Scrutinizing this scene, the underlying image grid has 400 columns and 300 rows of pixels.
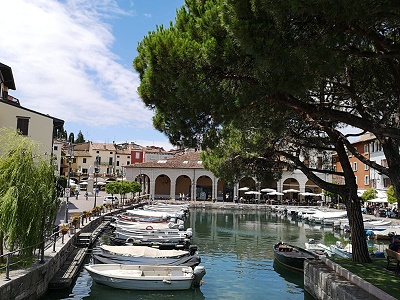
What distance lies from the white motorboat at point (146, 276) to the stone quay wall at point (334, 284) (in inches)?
152

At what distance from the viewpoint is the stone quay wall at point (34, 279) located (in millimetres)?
9695

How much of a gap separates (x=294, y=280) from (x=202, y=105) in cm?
1052

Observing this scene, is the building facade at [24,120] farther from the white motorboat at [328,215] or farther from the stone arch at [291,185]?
the stone arch at [291,185]

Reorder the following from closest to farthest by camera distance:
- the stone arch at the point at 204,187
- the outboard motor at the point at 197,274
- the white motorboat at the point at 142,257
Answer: the outboard motor at the point at 197,274, the white motorboat at the point at 142,257, the stone arch at the point at 204,187

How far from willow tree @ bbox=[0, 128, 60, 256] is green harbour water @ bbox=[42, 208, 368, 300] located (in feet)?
7.41

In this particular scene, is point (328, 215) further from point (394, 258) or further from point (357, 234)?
point (357, 234)

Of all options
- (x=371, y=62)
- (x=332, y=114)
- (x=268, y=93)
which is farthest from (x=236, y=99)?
(x=371, y=62)

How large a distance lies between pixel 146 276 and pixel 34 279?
12.7 ft

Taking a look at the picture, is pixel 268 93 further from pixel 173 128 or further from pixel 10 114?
pixel 10 114

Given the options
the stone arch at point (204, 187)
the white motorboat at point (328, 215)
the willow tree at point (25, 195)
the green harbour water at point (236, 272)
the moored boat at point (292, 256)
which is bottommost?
the green harbour water at point (236, 272)

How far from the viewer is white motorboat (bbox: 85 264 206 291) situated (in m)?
13.7

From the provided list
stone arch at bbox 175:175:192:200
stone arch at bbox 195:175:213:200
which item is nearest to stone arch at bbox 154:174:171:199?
stone arch at bbox 175:175:192:200

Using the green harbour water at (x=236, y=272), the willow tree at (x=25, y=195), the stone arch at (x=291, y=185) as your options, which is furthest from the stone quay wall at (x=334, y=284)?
the stone arch at (x=291, y=185)

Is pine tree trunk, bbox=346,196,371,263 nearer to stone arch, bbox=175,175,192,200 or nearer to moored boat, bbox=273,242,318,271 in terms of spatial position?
moored boat, bbox=273,242,318,271
